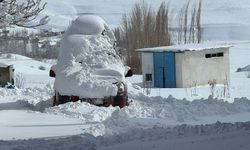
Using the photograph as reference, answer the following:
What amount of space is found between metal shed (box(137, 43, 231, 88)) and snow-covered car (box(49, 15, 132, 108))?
969 cm

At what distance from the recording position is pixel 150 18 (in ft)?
125

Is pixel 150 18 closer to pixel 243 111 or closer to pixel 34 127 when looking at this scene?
pixel 243 111

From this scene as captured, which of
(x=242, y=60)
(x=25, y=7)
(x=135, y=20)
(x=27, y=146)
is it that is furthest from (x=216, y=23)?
(x=27, y=146)

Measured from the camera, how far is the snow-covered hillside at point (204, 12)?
213 ft

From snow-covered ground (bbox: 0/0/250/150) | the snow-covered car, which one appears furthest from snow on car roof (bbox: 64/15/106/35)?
snow-covered ground (bbox: 0/0/250/150)

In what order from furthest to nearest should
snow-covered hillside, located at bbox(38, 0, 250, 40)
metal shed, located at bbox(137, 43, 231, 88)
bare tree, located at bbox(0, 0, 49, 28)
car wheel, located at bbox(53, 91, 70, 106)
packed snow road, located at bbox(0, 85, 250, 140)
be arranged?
snow-covered hillside, located at bbox(38, 0, 250, 40)
metal shed, located at bbox(137, 43, 231, 88)
bare tree, located at bbox(0, 0, 49, 28)
car wheel, located at bbox(53, 91, 70, 106)
packed snow road, located at bbox(0, 85, 250, 140)

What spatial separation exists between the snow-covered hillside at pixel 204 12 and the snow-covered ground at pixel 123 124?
47.1 meters

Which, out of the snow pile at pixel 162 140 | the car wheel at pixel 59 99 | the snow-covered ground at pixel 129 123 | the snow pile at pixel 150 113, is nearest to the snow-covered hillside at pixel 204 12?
the snow-covered ground at pixel 129 123

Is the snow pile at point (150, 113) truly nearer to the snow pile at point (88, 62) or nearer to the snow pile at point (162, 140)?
the snow pile at point (88, 62)

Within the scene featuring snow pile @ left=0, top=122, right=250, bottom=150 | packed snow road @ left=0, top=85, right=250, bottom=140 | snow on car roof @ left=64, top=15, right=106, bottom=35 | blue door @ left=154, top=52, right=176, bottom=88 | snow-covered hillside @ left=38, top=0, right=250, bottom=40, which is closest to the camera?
snow pile @ left=0, top=122, right=250, bottom=150

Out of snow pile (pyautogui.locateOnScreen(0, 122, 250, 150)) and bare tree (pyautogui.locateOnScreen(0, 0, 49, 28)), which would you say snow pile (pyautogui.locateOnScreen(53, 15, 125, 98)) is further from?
snow pile (pyautogui.locateOnScreen(0, 122, 250, 150))

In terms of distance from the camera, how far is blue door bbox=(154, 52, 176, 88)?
25062 millimetres

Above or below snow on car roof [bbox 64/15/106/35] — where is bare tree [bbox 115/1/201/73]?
below

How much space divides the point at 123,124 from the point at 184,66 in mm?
13844
